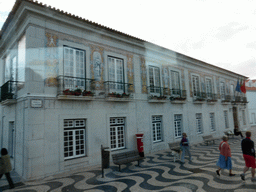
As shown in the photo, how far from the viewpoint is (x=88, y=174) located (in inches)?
290

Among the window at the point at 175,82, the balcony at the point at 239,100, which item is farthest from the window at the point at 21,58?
the balcony at the point at 239,100

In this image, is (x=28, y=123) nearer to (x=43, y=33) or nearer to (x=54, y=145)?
(x=54, y=145)

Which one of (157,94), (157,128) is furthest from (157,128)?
(157,94)

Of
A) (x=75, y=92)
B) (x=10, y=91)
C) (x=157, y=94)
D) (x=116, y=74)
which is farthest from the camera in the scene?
(x=157, y=94)

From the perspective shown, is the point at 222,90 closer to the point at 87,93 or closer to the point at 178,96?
the point at 178,96

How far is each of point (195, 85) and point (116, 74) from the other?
29.6 ft

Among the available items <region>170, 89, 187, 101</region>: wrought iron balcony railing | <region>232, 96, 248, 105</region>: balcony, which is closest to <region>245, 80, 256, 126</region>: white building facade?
<region>232, 96, 248, 105</region>: balcony

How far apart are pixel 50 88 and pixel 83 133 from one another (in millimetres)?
2631

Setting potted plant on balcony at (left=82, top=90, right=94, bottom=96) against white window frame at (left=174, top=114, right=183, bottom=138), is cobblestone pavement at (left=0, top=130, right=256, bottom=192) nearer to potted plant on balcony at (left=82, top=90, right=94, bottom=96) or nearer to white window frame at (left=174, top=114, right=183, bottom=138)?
potted plant on balcony at (left=82, top=90, right=94, bottom=96)

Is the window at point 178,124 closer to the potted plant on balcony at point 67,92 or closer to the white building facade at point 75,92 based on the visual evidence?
the white building facade at point 75,92

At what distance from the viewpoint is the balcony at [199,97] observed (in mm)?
15502

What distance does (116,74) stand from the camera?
10.5 metres

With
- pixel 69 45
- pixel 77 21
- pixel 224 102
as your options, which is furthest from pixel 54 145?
pixel 224 102

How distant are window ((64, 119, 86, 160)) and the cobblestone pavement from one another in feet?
2.75
